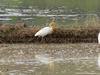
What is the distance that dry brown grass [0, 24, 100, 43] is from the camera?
71.4 ft

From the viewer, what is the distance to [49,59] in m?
17.5

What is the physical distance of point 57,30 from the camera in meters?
22.2

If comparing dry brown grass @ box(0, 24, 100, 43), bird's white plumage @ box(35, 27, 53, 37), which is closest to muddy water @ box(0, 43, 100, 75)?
bird's white plumage @ box(35, 27, 53, 37)

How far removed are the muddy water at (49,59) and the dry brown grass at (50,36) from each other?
687mm

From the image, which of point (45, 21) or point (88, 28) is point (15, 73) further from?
point (45, 21)

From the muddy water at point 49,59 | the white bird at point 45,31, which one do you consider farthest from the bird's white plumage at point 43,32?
the muddy water at point 49,59

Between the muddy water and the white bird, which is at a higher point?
the white bird

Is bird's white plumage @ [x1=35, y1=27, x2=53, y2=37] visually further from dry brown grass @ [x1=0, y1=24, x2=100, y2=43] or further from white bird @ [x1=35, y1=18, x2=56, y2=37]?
dry brown grass @ [x1=0, y1=24, x2=100, y2=43]

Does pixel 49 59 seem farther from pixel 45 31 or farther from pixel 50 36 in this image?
pixel 50 36

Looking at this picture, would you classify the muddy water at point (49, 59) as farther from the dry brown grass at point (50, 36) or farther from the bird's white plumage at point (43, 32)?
the dry brown grass at point (50, 36)

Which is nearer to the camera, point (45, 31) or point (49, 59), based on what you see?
point (49, 59)

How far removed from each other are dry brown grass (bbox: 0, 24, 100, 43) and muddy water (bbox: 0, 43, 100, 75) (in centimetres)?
69

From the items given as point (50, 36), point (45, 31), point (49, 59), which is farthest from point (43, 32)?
point (49, 59)

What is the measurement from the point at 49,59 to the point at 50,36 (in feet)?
14.9
